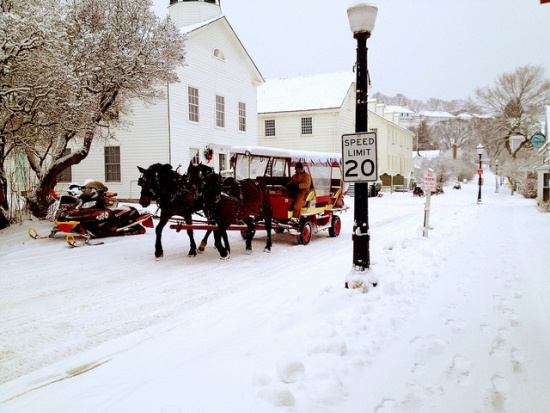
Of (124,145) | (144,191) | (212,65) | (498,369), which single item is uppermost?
(212,65)

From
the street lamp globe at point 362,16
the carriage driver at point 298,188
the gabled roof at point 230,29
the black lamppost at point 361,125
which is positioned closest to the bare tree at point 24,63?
the carriage driver at point 298,188

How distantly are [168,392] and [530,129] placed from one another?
37923 mm

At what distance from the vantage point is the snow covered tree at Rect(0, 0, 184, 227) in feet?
32.8

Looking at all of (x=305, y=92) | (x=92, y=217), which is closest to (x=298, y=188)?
(x=92, y=217)

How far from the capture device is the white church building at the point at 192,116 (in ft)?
72.3

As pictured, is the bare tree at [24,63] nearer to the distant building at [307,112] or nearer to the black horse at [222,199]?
the black horse at [222,199]

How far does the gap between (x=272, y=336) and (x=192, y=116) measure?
799 inches

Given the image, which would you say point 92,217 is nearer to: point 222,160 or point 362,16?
point 362,16

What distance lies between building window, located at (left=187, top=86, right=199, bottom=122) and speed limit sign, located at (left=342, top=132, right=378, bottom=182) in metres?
18.0

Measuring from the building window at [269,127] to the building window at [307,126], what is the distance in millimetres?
2663

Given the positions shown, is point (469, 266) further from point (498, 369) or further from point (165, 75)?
point (165, 75)

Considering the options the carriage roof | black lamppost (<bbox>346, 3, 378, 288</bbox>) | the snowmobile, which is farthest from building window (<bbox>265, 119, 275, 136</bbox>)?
black lamppost (<bbox>346, 3, 378, 288</bbox>)

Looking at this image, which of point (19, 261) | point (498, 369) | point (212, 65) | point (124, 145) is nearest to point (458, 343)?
point (498, 369)

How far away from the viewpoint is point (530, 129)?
34.2 m
